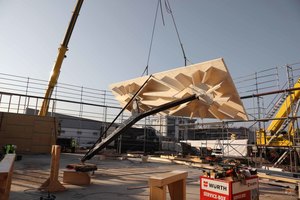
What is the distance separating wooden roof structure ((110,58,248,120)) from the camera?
704 cm

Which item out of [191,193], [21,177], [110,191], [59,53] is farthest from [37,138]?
[191,193]

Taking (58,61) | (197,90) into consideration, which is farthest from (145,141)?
(197,90)

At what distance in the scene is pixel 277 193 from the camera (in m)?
7.30

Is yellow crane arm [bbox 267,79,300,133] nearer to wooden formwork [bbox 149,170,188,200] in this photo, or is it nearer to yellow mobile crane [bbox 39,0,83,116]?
wooden formwork [bbox 149,170,188,200]

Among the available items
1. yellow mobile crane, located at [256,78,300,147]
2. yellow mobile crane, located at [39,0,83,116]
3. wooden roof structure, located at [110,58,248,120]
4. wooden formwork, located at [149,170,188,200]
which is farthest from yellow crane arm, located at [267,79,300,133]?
yellow mobile crane, located at [39,0,83,116]

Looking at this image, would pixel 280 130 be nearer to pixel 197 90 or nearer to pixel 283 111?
pixel 283 111

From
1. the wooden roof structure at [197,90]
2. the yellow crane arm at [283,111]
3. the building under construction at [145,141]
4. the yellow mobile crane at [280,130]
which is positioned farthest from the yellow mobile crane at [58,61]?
the yellow crane arm at [283,111]

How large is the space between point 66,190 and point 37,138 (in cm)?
1066

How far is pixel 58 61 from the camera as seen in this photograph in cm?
1741

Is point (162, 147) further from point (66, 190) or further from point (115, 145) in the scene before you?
point (66, 190)

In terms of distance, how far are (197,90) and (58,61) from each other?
1306 centimetres

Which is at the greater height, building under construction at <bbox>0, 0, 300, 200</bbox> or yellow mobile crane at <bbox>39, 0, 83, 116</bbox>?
yellow mobile crane at <bbox>39, 0, 83, 116</bbox>

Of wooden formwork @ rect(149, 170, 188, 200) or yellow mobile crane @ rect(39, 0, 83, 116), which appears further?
yellow mobile crane @ rect(39, 0, 83, 116)

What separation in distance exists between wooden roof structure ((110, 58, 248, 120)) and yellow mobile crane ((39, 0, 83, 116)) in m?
9.16
